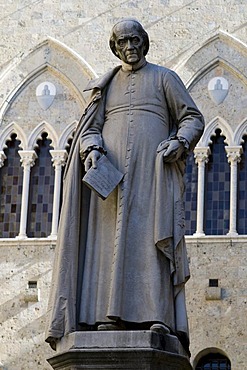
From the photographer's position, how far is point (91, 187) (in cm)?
648

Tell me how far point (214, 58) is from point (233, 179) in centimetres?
202

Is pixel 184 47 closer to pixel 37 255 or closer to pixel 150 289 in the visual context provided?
pixel 37 255

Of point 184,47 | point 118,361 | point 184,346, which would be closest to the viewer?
point 118,361

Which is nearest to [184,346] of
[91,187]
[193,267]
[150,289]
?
[150,289]

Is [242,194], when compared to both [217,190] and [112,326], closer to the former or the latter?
[217,190]

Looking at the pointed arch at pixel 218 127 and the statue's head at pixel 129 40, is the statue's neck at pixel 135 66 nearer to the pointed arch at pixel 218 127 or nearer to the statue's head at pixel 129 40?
the statue's head at pixel 129 40

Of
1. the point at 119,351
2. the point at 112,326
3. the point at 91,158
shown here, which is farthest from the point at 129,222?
the point at 119,351

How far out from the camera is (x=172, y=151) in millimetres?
6582

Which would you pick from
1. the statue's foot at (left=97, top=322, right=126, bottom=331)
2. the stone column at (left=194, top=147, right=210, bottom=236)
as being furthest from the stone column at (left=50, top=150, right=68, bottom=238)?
the statue's foot at (left=97, top=322, right=126, bottom=331)

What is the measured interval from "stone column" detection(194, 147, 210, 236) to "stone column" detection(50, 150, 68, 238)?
211cm

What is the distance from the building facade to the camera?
55.7 feet

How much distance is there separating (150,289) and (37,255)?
37.3 ft

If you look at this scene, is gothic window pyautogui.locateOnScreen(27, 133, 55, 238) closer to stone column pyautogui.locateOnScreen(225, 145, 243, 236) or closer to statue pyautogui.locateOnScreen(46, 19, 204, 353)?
stone column pyautogui.locateOnScreen(225, 145, 243, 236)

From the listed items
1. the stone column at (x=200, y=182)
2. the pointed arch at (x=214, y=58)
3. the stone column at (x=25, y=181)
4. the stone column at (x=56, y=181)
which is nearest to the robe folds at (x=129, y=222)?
the stone column at (x=200, y=182)
